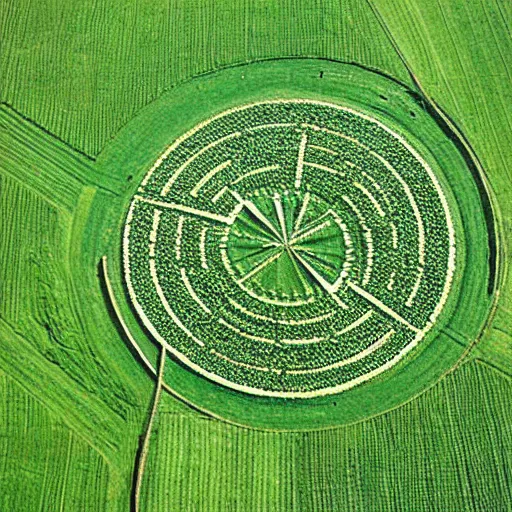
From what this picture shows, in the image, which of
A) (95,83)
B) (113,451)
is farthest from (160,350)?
(95,83)

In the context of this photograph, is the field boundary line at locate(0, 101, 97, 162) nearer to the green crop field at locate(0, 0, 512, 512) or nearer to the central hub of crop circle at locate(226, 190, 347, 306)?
the green crop field at locate(0, 0, 512, 512)

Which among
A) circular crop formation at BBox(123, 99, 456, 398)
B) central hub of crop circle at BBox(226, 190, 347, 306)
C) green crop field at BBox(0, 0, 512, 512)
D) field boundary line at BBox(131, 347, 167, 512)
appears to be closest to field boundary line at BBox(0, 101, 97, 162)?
green crop field at BBox(0, 0, 512, 512)

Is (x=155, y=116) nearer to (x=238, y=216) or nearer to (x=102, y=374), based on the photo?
(x=238, y=216)

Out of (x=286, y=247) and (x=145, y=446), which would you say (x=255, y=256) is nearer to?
(x=286, y=247)

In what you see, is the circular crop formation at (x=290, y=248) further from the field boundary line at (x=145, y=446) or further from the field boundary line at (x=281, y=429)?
the field boundary line at (x=281, y=429)

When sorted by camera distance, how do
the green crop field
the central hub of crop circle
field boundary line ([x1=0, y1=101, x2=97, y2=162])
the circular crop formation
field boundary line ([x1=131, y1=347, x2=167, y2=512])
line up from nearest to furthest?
field boundary line ([x1=131, y1=347, x2=167, y2=512]) < the green crop field < the circular crop formation < the central hub of crop circle < field boundary line ([x1=0, y1=101, x2=97, y2=162])

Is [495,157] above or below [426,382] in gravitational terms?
above

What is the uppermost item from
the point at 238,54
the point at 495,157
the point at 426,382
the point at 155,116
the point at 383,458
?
the point at 238,54
